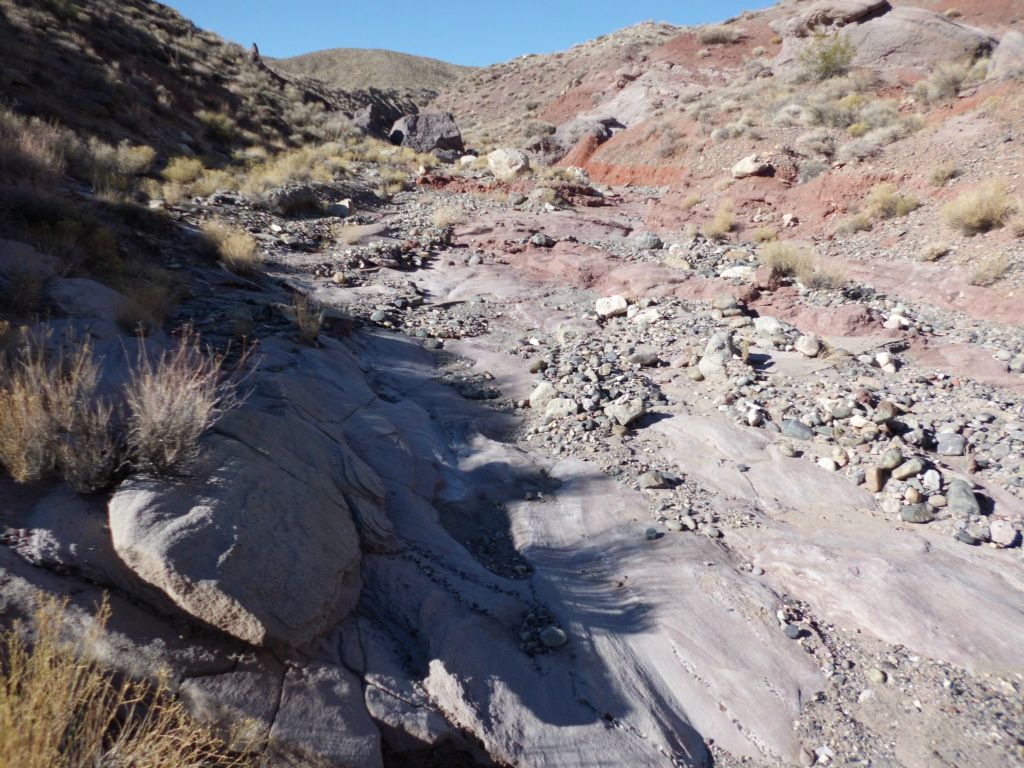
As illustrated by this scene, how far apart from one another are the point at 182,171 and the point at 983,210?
14.5 meters

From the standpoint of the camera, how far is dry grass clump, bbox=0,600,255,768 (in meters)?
1.60

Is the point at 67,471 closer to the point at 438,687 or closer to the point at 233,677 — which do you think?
the point at 233,677

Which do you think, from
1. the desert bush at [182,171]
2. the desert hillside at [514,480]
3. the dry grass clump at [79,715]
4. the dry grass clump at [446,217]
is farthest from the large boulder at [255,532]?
the desert bush at [182,171]

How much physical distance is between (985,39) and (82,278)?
2506 cm

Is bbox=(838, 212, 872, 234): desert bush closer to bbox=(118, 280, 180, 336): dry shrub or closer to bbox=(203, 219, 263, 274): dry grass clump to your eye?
bbox=(203, 219, 263, 274): dry grass clump

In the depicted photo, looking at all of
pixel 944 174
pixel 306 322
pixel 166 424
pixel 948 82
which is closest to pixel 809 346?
pixel 306 322

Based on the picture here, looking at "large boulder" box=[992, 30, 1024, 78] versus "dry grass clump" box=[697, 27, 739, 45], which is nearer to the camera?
"large boulder" box=[992, 30, 1024, 78]

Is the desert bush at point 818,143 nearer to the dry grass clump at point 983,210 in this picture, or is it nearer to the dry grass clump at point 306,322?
the dry grass clump at point 983,210

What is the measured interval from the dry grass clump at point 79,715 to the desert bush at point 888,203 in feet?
Answer: 36.9

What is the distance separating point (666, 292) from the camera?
8055 mm

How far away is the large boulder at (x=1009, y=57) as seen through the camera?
40.8 ft

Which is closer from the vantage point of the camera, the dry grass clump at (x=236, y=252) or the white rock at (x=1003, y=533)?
the white rock at (x=1003, y=533)

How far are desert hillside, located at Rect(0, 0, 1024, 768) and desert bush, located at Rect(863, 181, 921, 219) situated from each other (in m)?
0.05

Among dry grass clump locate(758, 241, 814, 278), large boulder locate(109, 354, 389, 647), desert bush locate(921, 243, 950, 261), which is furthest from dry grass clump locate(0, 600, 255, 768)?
desert bush locate(921, 243, 950, 261)
